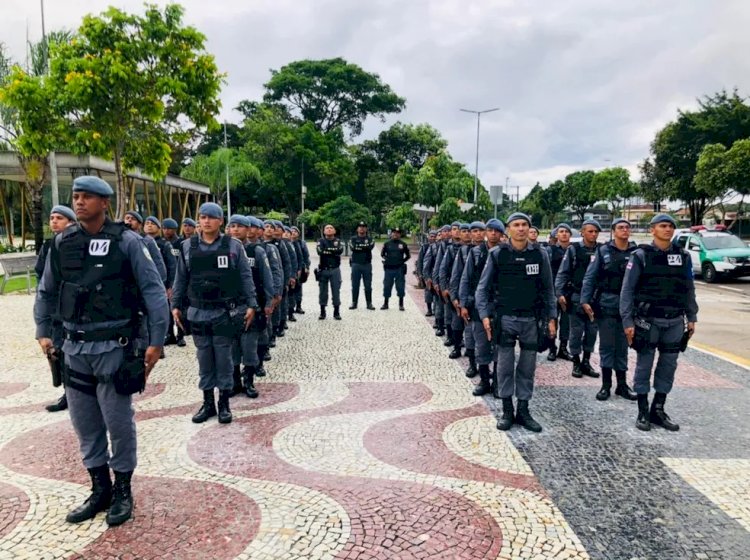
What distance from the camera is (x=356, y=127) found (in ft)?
155

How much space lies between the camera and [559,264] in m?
7.53

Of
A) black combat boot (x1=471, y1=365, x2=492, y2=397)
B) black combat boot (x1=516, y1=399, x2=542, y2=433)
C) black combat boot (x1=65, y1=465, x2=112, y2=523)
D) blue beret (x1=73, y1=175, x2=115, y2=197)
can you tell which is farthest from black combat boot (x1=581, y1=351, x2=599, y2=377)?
blue beret (x1=73, y1=175, x2=115, y2=197)

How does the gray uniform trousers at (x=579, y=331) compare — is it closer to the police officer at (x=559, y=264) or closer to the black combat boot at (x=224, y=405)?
the police officer at (x=559, y=264)

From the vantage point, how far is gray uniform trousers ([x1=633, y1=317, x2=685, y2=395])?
463cm

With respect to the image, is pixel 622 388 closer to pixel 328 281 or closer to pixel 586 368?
pixel 586 368

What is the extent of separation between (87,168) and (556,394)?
17487mm

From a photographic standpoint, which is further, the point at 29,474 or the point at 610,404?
the point at 610,404

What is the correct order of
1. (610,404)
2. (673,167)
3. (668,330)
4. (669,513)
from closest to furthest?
(669,513)
(668,330)
(610,404)
(673,167)

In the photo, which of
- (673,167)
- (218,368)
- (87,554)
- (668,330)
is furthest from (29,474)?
(673,167)

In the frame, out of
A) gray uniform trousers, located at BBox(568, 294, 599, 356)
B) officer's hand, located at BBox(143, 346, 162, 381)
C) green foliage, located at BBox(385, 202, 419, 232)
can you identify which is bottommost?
gray uniform trousers, located at BBox(568, 294, 599, 356)

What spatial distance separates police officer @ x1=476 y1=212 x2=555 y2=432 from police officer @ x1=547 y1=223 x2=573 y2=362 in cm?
215

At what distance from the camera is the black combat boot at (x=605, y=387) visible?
5.43m

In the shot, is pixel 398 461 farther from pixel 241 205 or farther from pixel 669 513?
pixel 241 205

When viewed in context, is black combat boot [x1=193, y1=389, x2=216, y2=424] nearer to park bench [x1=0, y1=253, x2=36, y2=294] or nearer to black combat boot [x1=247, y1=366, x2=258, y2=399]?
black combat boot [x1=247, y1=366, x2=258, y2=399]
